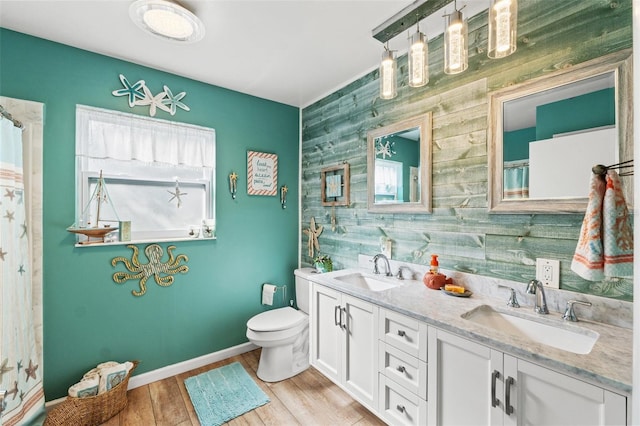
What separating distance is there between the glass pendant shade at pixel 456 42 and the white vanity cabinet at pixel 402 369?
1198 mm

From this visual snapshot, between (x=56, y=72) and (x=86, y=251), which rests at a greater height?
(x=56, y=72)

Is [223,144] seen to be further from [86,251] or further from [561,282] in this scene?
[561,282]

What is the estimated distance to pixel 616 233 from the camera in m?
0.96

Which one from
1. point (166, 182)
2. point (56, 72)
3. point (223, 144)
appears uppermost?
point (56, 72)

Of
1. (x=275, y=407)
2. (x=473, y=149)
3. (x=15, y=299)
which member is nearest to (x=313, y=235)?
(x=275, y=407)

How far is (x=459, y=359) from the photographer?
1.19m

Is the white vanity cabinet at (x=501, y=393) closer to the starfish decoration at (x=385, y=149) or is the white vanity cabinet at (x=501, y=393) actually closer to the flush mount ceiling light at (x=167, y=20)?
the starfish decoration at (x=385, y=149)

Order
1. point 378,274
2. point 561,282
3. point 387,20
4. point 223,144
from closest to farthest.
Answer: point 561,282 → point 387,20 → point 378,274 → point 223,144

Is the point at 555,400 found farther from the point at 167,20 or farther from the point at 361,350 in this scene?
the point at 167,20

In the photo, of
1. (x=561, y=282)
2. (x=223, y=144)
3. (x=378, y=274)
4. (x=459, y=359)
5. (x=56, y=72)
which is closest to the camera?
(x=459, y=359)

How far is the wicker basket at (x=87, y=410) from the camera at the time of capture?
168 centimetres

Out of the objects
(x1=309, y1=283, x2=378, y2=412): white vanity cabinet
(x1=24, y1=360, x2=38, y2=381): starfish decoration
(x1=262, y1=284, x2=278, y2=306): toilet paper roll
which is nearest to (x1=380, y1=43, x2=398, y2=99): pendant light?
(x1=309, y1=283, x2=378, y2=412): white vanity cabinet

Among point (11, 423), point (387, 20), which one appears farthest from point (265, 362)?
point (387, 20)

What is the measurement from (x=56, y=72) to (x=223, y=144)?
1.16 m
